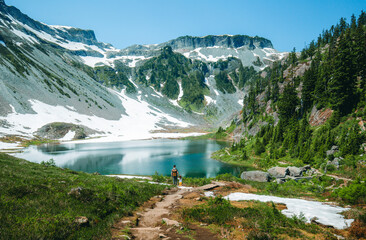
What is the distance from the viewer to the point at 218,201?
13.3 m

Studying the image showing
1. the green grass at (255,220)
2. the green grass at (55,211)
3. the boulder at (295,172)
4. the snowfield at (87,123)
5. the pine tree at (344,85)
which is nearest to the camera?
the green grass at (55,211)

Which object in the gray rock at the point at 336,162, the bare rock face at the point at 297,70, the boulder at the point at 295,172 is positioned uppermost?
the bare rock face at the point at 297,70

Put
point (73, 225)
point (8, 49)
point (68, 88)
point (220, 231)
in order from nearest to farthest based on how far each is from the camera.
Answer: point (73, 225) → point (220, 231) → point (8, 49) → point (68, 88)

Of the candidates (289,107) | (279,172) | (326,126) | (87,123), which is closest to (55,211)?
(279,172)

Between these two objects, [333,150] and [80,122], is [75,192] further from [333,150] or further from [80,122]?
[80,122]

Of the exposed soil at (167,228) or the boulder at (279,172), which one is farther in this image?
the boulder at (279,172)

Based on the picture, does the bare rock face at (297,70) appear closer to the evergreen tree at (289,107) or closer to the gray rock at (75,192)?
the evergreen tree at (289,107)

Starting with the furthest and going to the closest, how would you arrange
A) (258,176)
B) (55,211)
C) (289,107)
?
(289,107) → (258,176) → (55,211)

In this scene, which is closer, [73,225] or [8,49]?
[73,225]

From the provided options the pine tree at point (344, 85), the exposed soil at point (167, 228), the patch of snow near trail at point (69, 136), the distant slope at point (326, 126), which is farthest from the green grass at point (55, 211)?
the patch of snow near trail at point (69, 136)

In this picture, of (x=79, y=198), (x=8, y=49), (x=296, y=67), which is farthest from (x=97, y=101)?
(x=79, y=198)

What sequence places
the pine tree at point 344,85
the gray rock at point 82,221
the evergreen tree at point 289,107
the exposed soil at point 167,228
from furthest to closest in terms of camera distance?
the evergreen tree at point 289,107 → the pine tree at point 344,85 → the exposed soil at point 167,228 → the gray rock at point 82,221

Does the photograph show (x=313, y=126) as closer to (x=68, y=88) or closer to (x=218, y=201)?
(x=218, y=201)

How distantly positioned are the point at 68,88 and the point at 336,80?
189m
